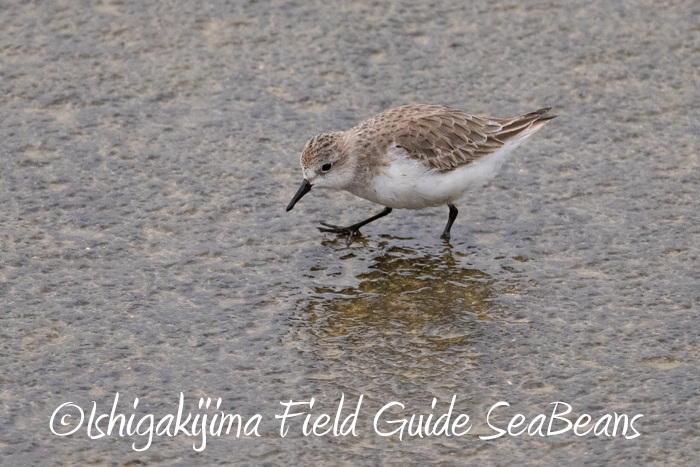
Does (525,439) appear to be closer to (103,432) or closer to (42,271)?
(103,432)

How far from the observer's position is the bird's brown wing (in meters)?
6.18

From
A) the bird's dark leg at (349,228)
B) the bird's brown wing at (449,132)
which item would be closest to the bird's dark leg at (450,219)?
the bird's brown wing at (449,132)

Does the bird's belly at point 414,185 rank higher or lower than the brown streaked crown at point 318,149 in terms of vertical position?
lower

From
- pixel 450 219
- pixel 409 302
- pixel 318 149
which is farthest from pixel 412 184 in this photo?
pixel 409 302

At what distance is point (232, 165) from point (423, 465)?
124 inches

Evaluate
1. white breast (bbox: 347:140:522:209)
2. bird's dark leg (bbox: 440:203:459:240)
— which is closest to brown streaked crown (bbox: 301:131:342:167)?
white breast (bbox: 347:140:522:209)

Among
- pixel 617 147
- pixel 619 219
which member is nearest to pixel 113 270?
pixel 619 219

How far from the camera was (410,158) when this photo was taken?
6.12m

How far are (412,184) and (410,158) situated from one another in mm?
202

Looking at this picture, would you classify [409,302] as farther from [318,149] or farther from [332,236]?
[318,149]

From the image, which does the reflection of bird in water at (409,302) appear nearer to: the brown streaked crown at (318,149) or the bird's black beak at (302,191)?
the bird's black beak at (302,191)

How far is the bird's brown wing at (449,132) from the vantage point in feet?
20.3

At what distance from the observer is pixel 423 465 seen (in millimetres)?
4336

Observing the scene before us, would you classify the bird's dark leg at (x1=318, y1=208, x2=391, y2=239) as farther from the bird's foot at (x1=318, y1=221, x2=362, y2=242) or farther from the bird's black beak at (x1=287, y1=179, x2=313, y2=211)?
the bird's black beak at (x1=287, y1=179, x2=313, y2=211)
